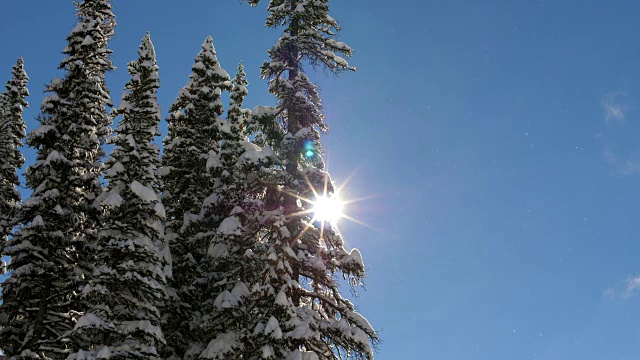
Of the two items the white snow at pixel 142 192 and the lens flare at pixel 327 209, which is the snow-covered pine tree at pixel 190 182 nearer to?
the white snow at pixel 142 192

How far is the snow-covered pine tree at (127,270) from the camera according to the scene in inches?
623

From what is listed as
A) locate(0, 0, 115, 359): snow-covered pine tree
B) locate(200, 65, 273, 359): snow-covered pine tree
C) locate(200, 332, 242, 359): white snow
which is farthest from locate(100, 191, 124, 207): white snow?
locate(200, 332, 242, 359): white snow

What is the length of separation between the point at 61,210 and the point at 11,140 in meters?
13.5

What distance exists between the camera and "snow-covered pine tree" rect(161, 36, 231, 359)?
2064 cm

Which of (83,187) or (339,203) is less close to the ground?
(339,203)

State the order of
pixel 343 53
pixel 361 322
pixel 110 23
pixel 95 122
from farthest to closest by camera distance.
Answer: pixel 110 23 < pixel 95 122 < pixel 343 53 < pixel 361 322

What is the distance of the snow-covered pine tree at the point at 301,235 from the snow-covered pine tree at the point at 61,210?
715 cm

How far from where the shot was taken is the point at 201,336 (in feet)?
64.8

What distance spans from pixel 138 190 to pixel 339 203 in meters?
6.76

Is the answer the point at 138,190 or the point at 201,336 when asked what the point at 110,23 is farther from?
the point at 201,336

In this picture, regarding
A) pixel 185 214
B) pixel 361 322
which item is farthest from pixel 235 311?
pixel 185 214

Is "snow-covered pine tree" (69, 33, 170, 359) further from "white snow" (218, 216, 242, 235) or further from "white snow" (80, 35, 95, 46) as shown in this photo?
"white snow" (80, 35, 95, 46)

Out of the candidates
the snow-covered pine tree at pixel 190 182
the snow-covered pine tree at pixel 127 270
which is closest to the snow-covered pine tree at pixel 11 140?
the snow-covered pine tree at pixel 190 182

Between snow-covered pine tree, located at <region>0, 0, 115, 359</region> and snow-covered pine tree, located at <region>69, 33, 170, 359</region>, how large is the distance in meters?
1.59
